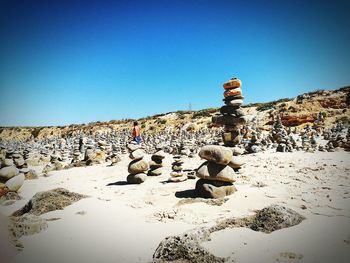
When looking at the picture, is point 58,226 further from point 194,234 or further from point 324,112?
point 324,112

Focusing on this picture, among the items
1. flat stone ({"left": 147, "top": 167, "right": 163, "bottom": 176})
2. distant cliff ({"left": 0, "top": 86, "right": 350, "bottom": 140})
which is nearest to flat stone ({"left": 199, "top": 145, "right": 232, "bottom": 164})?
flat stone ({"left": 147, "top": 167, "right": 163, "bottom": 176})

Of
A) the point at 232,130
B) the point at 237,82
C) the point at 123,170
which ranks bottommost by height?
the point at 123,170

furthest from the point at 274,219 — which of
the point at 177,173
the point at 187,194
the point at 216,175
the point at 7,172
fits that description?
the point at 7,172

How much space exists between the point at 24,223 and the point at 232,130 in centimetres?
871

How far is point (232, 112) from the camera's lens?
11422 mm

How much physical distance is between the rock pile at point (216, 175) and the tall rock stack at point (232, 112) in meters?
3.87

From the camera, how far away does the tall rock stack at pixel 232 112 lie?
36.8ft

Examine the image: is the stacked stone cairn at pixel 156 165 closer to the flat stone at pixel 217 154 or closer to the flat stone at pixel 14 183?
the flat stone at pixel 217 154

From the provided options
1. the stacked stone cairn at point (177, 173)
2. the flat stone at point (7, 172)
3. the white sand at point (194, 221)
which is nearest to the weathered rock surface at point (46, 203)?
the white sand at point (194, 221)

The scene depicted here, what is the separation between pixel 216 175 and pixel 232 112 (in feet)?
15.3

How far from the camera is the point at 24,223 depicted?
5.50 meters

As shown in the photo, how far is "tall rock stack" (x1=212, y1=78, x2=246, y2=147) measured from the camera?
11.2 meters

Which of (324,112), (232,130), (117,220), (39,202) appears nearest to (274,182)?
(232,130)

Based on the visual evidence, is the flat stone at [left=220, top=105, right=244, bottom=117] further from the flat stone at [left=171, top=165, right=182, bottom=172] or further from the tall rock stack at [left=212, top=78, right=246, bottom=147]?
the flat stone at [left=171, top=165, right=182, bottom=172]
